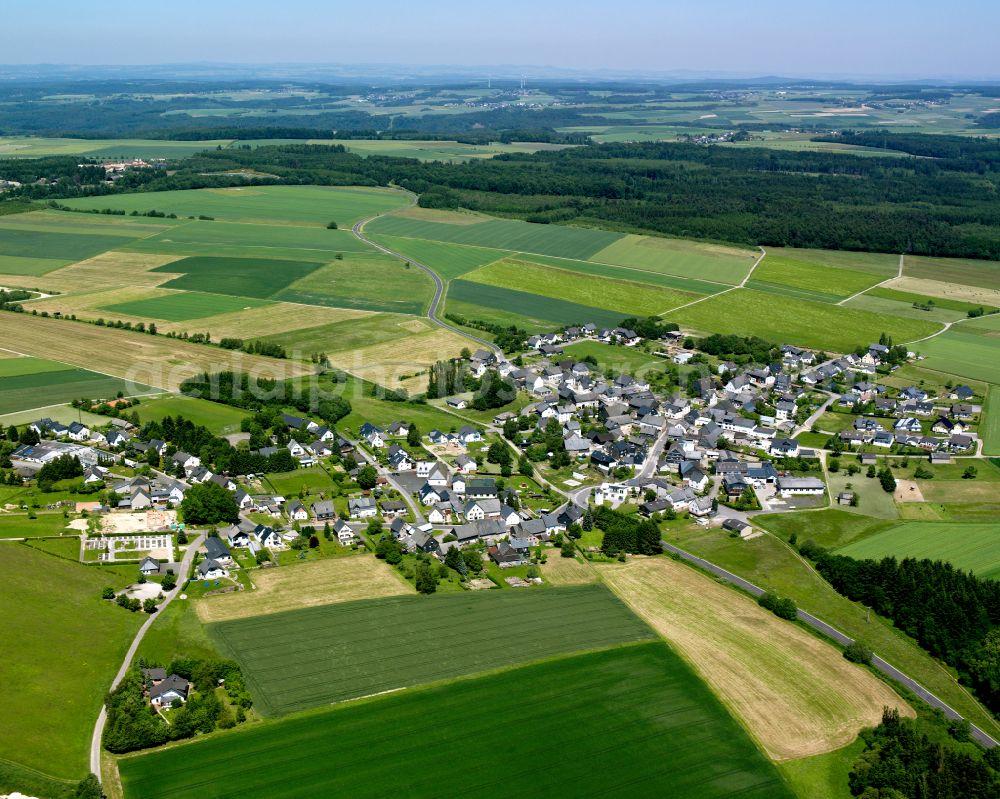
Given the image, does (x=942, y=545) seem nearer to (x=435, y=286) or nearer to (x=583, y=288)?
(x=583, y=288)

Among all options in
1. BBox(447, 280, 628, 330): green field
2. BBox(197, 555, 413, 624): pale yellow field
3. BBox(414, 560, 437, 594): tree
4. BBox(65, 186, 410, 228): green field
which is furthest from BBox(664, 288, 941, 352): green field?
BBox(65, 186, 410, 228): green field

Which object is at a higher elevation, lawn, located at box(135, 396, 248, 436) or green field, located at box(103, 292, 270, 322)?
green field, located at box(103, 292, 270, 322)

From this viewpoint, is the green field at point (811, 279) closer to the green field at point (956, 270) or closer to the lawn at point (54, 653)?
the green field at point (956, 270)

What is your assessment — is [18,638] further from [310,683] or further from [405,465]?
[405,465]

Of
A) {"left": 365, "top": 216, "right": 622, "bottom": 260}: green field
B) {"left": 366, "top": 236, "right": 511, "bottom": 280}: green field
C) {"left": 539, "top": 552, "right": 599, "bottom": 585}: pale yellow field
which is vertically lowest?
{"left": 539, "top": 552, "right": 599, "bottom": 585}: pale yellow field

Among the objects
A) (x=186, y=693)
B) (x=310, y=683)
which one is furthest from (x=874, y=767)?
(x=186, y=693)

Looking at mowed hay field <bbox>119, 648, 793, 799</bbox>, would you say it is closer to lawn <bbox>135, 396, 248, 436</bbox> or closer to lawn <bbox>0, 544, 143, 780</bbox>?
lawn <bbox>0, 544, 143, 780</bbox>
